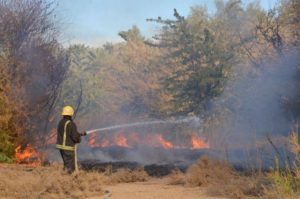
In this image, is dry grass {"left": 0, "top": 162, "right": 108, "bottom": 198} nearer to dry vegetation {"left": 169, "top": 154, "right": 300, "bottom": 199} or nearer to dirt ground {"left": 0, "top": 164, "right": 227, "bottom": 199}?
dirt ground {"left": 0, "top": 164, "right": 227, "bottom": 199}

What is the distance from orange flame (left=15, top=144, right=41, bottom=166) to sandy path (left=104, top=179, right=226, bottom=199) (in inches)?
201

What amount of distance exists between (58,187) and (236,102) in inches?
649

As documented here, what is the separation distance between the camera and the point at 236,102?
24719 mm

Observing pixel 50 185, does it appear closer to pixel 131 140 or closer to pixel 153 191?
pixel 153 191

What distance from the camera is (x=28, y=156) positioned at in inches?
651

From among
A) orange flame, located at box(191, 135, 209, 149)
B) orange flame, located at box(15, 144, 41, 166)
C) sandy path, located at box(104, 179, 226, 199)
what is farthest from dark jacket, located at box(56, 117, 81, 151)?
orange flame, located at box(191, 135, 209, 149)

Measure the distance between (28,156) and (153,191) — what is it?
7.25 meters

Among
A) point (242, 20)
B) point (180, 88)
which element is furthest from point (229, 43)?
point (242, 20)

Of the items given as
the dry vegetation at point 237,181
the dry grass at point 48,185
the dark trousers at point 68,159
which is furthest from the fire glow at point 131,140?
the dry grass at point 48,185

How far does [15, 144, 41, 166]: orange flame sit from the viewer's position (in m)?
16.1

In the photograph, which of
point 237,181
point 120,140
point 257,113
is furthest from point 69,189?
point 120,140

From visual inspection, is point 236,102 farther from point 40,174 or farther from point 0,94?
point 40,174

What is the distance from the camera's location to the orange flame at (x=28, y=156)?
16094 mm

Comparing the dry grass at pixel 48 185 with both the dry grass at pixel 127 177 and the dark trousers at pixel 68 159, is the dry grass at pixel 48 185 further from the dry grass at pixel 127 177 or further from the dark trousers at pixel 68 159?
the dry grass at pixel 127 177
